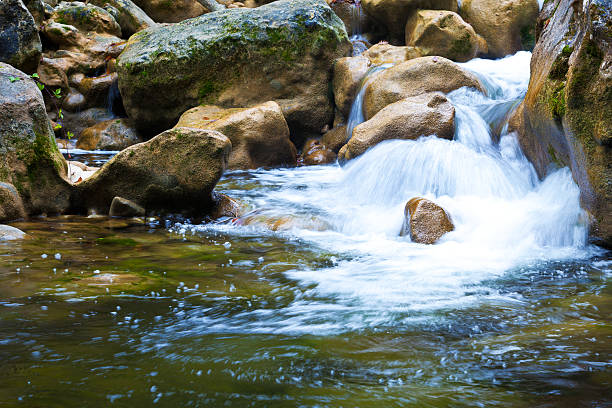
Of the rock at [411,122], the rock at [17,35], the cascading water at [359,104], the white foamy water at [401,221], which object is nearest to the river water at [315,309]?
the white foamy water at [401,221]

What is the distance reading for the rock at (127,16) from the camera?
1644 cm

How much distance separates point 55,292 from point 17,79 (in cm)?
397

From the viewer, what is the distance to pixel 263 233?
5.49m

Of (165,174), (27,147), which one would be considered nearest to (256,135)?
(165,174)

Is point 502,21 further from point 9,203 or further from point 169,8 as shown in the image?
point 9,203

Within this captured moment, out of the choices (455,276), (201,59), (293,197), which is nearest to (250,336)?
(455,276)

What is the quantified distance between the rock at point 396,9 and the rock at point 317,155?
19.9 ft

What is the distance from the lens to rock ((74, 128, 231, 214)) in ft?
19.2

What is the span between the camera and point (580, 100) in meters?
4.12

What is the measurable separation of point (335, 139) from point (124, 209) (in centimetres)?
571

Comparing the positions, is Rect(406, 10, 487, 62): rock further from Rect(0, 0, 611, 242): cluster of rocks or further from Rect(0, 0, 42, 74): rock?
Rect(0, 0, 42, 74): rock

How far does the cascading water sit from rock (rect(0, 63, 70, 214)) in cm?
603

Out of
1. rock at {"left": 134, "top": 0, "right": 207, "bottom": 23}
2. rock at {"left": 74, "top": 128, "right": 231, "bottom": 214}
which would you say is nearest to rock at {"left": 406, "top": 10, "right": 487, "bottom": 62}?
rock at {"left": 74, "top": 128, "right": 231, "bottom": 214}

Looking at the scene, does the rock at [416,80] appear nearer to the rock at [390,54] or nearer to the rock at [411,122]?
the rock at [411,122]
